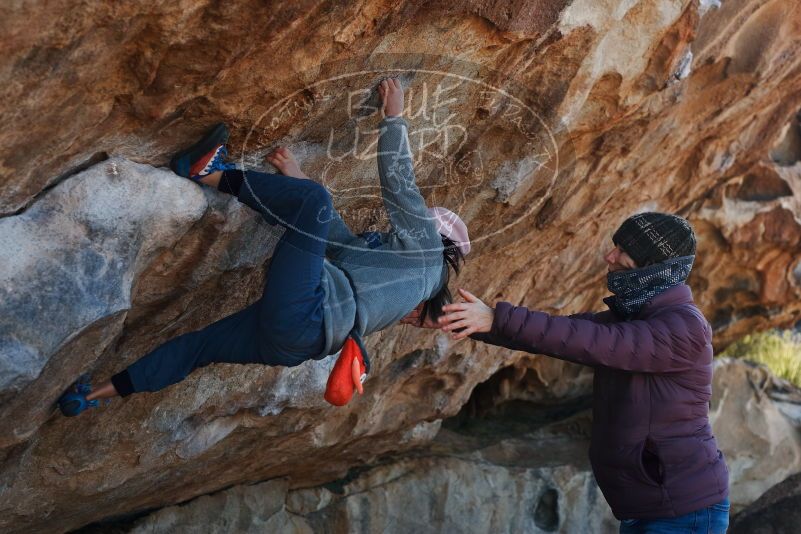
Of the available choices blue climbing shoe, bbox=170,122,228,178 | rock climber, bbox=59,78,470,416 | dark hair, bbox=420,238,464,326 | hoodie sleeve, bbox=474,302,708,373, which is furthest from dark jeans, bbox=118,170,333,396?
hoodie sleeve, bbox=474,302,708,373

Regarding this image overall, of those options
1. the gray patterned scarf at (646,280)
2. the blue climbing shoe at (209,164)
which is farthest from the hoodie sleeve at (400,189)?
the gray patterned scarf at (646,280)

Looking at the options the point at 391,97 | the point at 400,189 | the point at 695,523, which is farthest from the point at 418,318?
the point at 695,523

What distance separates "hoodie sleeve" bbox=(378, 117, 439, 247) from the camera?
3061 mm

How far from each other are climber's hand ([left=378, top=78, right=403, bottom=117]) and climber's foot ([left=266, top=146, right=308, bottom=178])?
1.25 ft

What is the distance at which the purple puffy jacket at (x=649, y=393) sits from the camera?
2.95 metres

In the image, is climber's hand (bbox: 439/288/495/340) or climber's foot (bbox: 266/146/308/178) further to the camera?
climber's foot (bbox: 266/146/308/178)

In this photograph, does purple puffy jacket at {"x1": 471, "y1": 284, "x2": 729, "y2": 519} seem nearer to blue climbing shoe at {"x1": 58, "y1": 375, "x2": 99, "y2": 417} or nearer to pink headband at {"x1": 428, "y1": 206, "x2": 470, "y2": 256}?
pink headband at {"x1": 428, "y1": 206, "x2": 470, "y2": 256}

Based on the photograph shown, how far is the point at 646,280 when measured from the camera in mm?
3121

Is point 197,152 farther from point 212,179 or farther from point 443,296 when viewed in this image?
point 443,296

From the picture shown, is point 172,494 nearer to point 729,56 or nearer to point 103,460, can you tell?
point 103,460

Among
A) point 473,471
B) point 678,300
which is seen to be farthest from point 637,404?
point 473,471

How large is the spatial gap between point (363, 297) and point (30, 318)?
105 centimetres

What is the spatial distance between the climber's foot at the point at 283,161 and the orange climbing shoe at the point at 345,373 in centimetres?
66

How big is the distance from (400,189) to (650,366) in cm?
103
